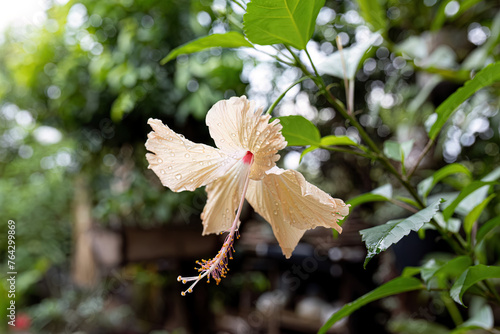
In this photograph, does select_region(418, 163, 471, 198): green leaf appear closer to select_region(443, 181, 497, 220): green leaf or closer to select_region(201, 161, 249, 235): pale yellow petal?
select_region(443, 181, 497, 220): green leaf

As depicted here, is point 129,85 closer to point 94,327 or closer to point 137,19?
point 137,19

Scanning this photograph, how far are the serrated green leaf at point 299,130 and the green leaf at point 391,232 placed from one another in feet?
0.31

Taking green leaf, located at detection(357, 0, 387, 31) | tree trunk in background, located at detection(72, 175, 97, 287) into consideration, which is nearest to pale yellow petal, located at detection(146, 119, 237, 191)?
green leaf, located at detection(357, 0, 387, 31)

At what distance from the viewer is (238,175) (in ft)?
1.04

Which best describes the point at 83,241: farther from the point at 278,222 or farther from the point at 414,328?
the point at 278,222

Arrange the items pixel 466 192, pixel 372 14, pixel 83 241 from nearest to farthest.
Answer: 1. pixel 466 192
2. pixel 372 14
3. pixel 83 241

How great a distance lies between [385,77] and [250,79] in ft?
1.54

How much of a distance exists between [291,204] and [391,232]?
8 centimetres

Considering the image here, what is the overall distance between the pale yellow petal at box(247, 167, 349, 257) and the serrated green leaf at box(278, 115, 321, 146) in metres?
0.05

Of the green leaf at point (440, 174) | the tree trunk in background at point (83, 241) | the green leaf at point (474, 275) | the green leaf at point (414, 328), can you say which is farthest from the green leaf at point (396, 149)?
the tree trunk in background at point (83, 241)

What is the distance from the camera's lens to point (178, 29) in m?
1.02

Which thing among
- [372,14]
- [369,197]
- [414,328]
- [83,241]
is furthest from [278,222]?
[83,241]

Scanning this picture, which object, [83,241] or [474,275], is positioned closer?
[474,275]

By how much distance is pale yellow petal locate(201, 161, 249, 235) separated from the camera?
1.08 ft
